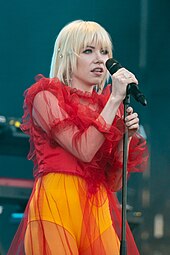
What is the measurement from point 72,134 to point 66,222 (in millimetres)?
288

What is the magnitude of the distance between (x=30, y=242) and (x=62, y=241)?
11 cm

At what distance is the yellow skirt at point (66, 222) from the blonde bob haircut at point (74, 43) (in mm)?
391

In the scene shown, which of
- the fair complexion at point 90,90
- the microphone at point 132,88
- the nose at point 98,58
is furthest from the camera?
the nose at point 98,58

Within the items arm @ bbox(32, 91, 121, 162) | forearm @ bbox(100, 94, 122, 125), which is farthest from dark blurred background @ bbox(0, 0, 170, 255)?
forearm @ bbox(100, 94, 122, 125)

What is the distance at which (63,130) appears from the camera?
2.43m

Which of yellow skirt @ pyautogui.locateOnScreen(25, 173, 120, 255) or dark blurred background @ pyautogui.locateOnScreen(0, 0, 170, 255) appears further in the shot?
dark blurred background @ pyautogui.locateOnScreen(0, 0, 170, 255)

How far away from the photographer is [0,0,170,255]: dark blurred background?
4598 millimetres

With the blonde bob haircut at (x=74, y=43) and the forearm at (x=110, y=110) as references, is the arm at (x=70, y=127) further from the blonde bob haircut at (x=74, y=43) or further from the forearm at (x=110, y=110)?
the blonde bob haircut at (x=74, y=43)

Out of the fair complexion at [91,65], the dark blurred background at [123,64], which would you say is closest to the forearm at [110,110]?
the fair complexion at [91,65]

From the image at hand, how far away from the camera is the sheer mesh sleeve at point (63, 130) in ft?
7.82

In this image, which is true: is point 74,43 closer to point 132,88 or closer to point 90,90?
point 90,90

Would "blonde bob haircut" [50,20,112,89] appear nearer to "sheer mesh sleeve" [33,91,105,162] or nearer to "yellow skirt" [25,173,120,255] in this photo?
"sheer mesh sleeve" [33,91,105,162]

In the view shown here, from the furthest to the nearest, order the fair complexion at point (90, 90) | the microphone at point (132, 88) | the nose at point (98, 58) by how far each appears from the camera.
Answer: the nose at point (98, 58) < the fair complexion at point (90, 90) < the microphone at point (132, 88)

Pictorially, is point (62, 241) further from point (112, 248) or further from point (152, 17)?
point (152, 17)
